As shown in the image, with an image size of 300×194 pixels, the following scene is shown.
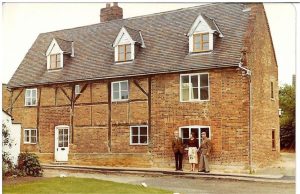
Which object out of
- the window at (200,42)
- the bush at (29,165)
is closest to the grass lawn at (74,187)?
the bush at (29,165)

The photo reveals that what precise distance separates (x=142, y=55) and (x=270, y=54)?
4041mm

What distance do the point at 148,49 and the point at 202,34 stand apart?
1.73m

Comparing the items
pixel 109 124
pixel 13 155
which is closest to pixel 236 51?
pixel 109 124

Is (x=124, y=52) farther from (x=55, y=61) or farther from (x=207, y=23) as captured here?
(x=207, y=23)

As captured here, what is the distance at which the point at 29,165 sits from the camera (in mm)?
12500

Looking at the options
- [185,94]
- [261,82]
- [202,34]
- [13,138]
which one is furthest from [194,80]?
[13,138]

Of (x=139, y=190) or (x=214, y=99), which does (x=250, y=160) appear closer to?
(x=214, y=99)

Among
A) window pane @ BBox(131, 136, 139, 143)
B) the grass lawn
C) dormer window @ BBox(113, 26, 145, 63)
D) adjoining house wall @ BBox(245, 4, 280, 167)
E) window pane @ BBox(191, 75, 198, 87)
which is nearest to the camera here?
the grass lawn

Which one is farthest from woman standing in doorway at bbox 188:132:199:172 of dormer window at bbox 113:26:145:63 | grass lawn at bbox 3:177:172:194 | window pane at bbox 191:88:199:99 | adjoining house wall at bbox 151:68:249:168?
dormer window at bbox 113:26:145:63

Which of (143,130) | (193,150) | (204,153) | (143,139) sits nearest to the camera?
(204,153)

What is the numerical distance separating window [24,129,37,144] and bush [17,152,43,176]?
493mm

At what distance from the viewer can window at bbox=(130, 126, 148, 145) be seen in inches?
588

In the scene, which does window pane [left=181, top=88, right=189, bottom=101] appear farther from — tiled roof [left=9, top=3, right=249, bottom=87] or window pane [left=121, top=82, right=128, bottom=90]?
window pane [left=121, top=82, right=128, bottom=90]

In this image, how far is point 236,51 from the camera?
1404 centimetres
